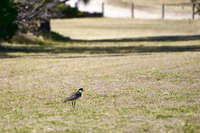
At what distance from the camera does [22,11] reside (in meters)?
35.9

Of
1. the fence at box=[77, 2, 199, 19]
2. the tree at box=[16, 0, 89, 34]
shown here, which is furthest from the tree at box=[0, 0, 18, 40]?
the fence at box=[77, 2, 199, 19]

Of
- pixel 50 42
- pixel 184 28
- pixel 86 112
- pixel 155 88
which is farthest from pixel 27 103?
pixel 184 28

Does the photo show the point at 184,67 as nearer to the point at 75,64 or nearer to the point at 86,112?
the point at 75,64

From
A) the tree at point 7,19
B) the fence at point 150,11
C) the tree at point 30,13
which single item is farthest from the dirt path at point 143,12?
the tree at point 7,19

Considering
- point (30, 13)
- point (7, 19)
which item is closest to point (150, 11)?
point (30, 13)

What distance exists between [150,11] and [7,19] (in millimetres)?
54412

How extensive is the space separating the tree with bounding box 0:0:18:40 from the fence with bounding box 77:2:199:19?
1751 inches

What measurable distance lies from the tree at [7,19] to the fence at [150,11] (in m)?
44.5

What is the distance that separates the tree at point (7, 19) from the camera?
99.3 ft

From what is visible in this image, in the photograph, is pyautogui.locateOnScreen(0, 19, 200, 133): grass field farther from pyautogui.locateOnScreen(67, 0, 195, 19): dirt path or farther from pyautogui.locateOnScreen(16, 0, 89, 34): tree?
pyautogui.locateOnScreen(67, 0, 195, 19): dirt path

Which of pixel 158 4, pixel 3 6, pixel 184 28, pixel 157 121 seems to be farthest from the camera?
pixel 158 4

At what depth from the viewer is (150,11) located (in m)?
83.0

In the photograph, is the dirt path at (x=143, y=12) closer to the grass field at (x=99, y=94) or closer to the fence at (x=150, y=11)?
the fence at (x=150, y=11)

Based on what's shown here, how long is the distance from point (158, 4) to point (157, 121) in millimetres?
81422
